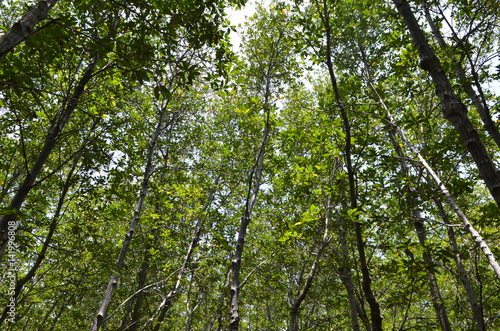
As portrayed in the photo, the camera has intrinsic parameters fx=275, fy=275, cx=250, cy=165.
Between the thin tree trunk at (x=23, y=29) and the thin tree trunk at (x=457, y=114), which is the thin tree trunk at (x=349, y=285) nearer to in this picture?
the thin tree trunk at (x=457, y=114)

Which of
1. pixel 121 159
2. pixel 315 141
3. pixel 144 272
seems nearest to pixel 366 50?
pixel 315 141

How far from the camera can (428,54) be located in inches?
117

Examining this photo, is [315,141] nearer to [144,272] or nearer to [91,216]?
[91,216]

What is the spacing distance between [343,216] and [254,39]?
622 centimetres

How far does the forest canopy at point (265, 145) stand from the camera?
10.8ft

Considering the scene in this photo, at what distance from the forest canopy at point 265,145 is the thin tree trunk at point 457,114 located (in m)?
0.01

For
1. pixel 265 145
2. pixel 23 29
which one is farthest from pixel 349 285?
pixel 23 29

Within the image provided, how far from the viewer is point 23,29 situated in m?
2.27

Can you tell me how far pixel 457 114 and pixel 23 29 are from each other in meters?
3.99

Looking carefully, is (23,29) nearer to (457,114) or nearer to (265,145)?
(457,114)

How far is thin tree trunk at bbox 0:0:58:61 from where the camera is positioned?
2.14 m

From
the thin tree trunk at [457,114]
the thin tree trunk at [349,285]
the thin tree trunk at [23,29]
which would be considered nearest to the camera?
the thin tree trunk at [23,29]

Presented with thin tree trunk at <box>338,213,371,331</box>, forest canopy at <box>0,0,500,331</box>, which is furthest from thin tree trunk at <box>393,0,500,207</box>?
thin tree trunk at <box>338,213,371,331</box>

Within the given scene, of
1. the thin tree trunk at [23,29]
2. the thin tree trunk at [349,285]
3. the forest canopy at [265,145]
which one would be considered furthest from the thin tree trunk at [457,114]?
the thin tree trunk at [23,29]
